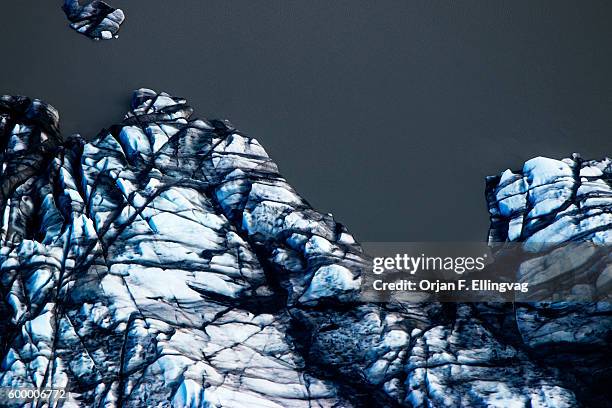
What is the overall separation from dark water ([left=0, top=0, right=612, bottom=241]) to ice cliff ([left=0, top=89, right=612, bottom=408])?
441mm

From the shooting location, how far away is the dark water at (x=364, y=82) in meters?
8.36

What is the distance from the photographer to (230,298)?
7.36 metres

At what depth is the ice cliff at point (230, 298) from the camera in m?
6.71

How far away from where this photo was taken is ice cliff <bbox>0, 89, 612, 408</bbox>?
264 inches

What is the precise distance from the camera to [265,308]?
7320 mm

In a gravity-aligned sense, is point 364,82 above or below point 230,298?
above

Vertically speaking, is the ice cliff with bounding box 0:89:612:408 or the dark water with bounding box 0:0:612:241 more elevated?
the dark water with bounding box 0:0:612:241

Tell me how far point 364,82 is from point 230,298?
337 cm

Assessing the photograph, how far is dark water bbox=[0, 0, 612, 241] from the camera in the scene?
8.36m

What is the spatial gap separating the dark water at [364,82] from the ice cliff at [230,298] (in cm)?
44

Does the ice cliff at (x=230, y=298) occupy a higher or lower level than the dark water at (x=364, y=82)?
lower

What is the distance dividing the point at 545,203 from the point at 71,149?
207 inches

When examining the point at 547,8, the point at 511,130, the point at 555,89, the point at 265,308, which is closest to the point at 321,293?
the point at 265,308

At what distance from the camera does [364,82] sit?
9.13 meters
